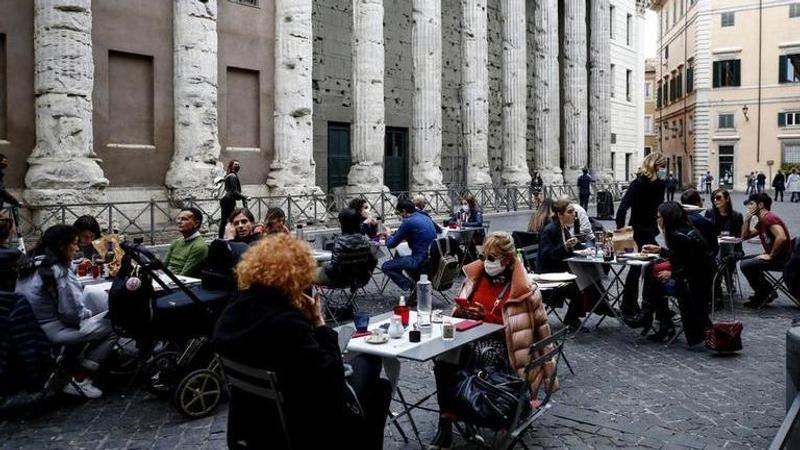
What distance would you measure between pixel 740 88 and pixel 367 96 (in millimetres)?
29483

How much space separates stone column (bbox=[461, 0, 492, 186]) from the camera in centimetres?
1984

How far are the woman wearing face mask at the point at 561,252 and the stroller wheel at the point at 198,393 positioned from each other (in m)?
3.51

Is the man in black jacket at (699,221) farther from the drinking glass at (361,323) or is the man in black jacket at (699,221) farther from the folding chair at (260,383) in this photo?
the folding chair at (260,383)

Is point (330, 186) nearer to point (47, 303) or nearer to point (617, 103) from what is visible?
point (47, 303)

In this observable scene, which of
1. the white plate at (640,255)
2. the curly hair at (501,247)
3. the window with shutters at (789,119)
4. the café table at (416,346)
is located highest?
the window with shutters at (789,119)

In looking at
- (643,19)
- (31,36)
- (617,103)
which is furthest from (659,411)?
(643,19)

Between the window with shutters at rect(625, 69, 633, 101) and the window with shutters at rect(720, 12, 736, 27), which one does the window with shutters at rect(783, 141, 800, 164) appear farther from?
the window with shutters at rect(625, 69, 633, 101)

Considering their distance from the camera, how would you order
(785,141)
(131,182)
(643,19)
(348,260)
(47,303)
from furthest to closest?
(785,141) < (643,19) < (131,182) < (348,260) < (47,303)

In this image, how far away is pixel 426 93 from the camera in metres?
18.5

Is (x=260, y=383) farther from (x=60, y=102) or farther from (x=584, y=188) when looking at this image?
(x=584, y=188)

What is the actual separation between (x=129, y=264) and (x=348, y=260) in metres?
2.62

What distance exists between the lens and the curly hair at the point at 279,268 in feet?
10.0

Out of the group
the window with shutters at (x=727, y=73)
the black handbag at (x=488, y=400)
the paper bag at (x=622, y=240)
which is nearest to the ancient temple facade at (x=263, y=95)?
the paper bag at (x=622, y=240)

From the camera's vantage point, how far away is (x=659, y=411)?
496 centimetres
